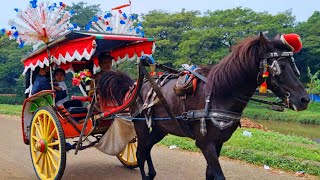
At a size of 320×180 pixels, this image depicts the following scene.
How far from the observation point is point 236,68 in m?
3.86

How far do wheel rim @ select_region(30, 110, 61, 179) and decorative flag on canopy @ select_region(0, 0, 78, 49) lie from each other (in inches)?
45.9

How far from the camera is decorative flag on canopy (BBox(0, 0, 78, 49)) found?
5.55m

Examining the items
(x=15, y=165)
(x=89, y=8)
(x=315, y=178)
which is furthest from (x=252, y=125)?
(x=89, y=8)

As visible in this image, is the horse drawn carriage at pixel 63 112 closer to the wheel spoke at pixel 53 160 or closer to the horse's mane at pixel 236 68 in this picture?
the wheel spoke at pixel 53 160

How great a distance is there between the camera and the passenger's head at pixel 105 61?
6.24 m

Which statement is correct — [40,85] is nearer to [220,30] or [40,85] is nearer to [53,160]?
[53,160]

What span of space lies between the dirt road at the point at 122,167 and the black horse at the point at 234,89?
6.01 ft

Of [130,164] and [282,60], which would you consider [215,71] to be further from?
[130,164]

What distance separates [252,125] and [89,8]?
4027 cm

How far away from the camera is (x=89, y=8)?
166 ft

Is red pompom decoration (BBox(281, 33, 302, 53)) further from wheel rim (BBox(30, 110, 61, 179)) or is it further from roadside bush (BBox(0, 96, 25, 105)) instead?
roadside bush (BBox(0, 96, 25, 105))

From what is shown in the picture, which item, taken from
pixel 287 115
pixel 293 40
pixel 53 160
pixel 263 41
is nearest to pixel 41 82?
pixel 53 160

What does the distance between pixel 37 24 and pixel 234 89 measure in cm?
332

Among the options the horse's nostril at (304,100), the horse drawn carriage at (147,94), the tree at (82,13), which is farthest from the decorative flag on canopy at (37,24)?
the tree at (82,13)
